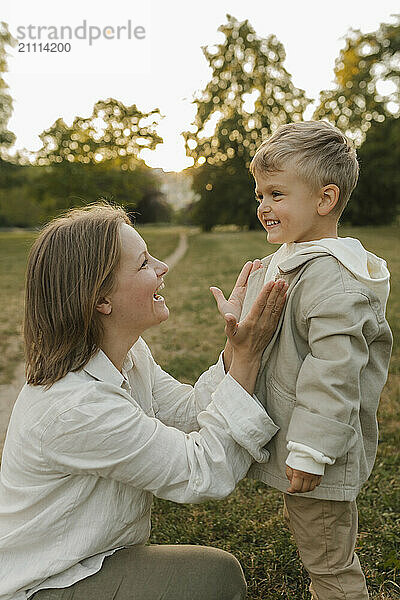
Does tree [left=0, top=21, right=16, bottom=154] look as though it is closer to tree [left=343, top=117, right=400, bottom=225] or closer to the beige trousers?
tree [left=343, top=117, right=400, bottom=225]

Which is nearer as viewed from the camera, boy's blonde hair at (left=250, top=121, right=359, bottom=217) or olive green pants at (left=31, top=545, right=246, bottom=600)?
olive green pants at (left=31, top=545, right=246, bottom=600)

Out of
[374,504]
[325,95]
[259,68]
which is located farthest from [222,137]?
[374,504]

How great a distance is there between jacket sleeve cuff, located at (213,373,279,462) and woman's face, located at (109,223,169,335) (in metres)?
0.36

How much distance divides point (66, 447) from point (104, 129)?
19.4m

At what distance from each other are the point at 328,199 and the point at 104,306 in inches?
34.2

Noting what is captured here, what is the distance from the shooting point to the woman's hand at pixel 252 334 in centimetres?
208

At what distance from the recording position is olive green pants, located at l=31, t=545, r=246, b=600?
196 cm

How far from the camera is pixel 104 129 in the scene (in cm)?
2019

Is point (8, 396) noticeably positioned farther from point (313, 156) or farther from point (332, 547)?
point (313, 156)

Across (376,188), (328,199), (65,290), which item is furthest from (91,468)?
(376,188)

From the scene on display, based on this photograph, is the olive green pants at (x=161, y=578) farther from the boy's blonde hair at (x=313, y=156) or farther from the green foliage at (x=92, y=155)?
the green foliage at (x=92, y=155)

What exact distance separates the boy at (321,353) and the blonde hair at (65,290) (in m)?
0.62

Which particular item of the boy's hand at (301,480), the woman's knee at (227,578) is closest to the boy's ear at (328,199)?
the boy's hand at (301,480)

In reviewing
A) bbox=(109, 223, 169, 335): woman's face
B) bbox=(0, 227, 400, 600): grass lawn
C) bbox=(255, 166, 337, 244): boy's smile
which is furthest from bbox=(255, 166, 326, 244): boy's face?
bbox=(0, 227, 400, 600): grass lawn
